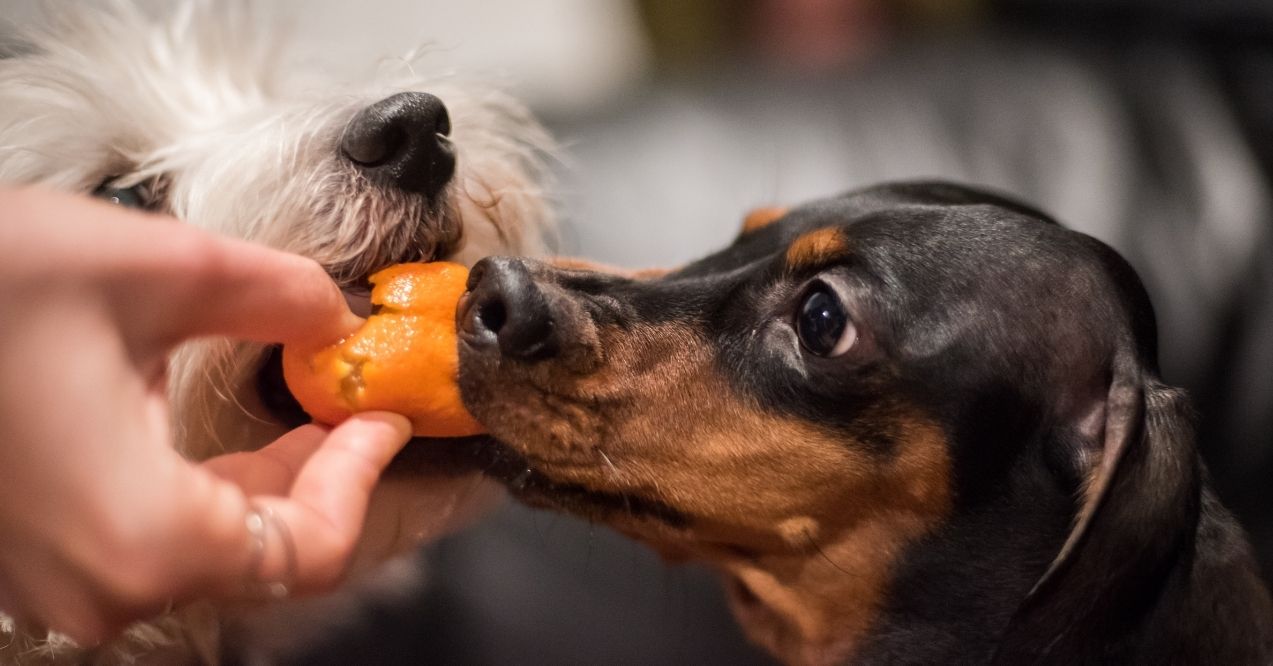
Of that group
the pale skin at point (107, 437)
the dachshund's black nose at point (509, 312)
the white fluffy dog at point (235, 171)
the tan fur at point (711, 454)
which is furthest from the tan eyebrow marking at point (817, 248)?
the pale skin at point (107, 437)

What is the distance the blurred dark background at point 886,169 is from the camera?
1795 millimetres

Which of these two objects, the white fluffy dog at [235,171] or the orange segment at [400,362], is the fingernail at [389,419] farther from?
the white fluffy dog at [235,171]

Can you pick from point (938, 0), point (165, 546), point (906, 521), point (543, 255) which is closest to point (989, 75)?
point (938, 0)

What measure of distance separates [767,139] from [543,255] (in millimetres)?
824

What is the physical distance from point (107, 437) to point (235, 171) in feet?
1.97

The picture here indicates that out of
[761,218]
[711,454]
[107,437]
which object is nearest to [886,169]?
[761,218]

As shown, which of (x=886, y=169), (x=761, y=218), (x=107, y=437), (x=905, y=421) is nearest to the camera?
(x=107, y=437)

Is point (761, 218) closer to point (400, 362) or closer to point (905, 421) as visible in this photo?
point (905, 421)

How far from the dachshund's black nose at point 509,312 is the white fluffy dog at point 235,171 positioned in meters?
0.15

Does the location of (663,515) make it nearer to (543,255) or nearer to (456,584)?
(543,255)

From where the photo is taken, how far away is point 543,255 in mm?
1411

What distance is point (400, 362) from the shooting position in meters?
0.92

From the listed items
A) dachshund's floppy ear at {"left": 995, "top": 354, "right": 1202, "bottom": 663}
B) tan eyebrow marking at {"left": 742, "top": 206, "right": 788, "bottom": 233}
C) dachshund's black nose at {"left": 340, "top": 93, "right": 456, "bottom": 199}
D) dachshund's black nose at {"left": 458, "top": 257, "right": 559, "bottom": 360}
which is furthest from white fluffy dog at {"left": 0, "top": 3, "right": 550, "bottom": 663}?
dachshund's floppy ear at {"left": 995, "top": 354, "right": 1202, "bottom": 663}

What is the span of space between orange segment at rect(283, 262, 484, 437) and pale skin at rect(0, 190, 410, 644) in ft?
0.70
